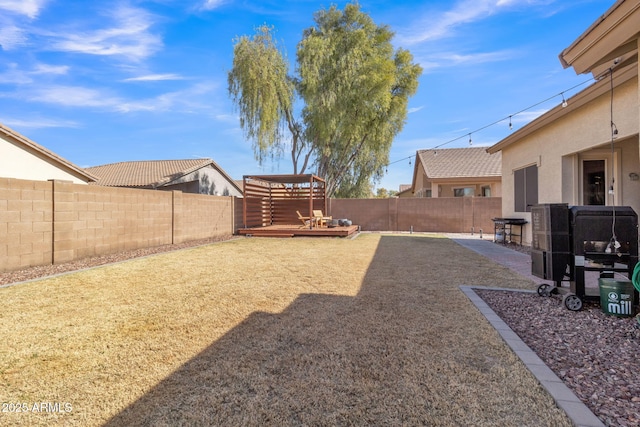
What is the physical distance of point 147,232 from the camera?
29.1 ft

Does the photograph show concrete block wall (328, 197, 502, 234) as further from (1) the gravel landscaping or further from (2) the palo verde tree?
(1) the gravel landscaping

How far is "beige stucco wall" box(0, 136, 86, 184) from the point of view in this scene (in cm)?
1137

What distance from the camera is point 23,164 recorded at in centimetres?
1214

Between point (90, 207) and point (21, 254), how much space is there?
1.72 meters

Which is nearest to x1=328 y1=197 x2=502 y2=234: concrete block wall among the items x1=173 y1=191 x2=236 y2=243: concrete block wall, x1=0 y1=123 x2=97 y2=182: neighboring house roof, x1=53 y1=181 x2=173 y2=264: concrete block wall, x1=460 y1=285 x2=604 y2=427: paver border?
x1=173 y1=191 x2=236 y2=243: concrete block wall

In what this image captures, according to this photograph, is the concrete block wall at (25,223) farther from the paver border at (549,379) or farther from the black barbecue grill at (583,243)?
the black barbecue grill at (583,243)

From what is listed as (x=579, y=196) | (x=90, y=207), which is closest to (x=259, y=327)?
(x=90, y=207)

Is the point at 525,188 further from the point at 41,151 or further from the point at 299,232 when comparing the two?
→ the point at 41,151

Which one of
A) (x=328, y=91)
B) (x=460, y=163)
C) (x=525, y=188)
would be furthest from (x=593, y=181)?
(x=328, y=91)

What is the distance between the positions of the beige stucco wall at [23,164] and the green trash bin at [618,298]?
1391 cm

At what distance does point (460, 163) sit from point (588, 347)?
60.2ft

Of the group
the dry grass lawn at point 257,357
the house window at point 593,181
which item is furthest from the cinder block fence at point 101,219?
the house window at point 593,181

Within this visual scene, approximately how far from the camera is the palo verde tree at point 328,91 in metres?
16.0

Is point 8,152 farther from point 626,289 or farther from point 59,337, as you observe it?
point 626,289
